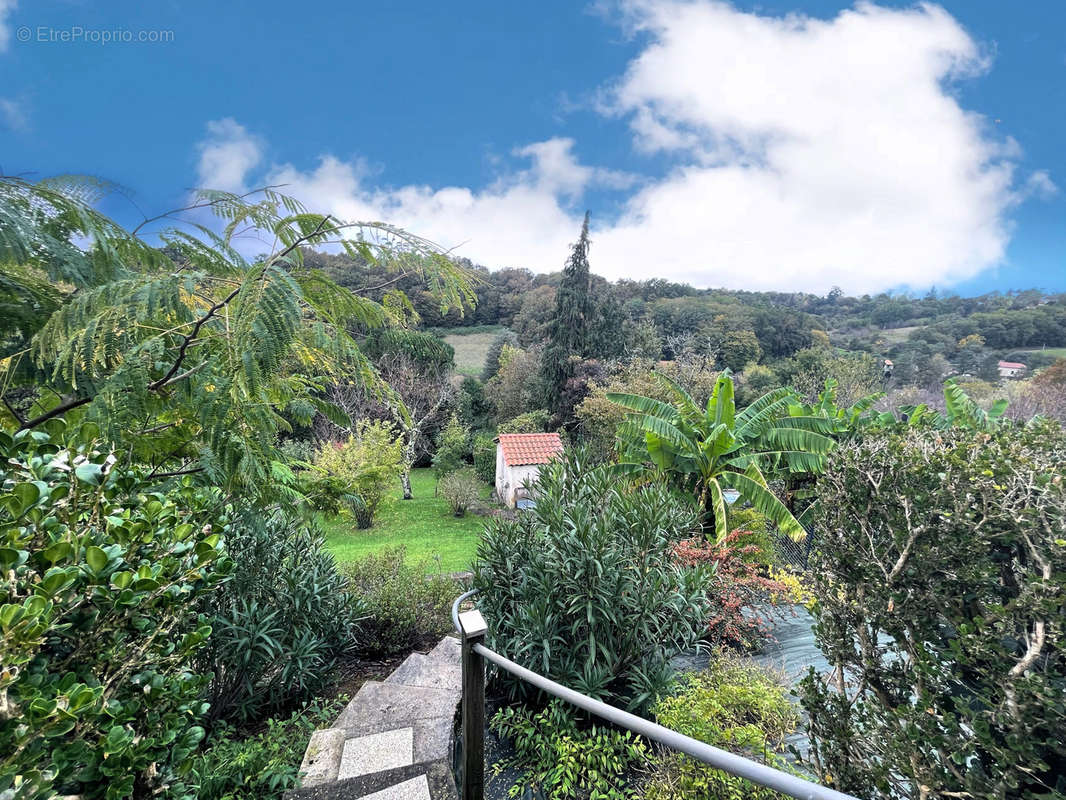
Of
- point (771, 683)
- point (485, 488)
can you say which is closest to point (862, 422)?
point (771, 683)

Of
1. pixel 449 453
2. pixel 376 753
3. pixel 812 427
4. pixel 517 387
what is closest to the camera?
pixel 376 753

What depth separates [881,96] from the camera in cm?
972

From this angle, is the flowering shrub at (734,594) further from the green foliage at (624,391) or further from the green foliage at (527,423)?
the green foliage at (527,423)

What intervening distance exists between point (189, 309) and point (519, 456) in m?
15.1

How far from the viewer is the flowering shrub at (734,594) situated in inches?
225

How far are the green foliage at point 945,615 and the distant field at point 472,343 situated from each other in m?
31.7

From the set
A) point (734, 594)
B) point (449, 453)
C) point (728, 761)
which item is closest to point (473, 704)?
point (728, 761)

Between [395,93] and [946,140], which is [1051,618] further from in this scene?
[946,140]

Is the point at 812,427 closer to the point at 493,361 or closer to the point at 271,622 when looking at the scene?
the point at 271,622

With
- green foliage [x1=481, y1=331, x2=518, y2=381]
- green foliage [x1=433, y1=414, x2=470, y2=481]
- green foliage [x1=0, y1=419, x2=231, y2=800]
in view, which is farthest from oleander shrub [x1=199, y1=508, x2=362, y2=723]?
green foliage [x1=481, y1=331, x2=518, y2=381]

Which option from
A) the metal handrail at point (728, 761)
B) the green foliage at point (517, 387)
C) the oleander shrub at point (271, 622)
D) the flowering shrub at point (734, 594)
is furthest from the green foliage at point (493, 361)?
the metal handrail at point (728, 761)

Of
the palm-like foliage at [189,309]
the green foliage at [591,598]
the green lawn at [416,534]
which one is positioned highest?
the palm-like foliage at [189,309]

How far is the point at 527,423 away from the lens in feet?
72.2

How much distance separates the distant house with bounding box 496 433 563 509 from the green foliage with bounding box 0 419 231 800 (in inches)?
588
